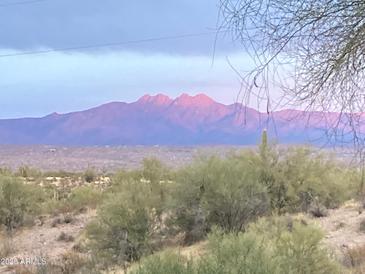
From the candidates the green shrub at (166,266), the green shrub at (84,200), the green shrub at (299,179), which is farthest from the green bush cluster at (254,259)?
the green shrub at (84,200)

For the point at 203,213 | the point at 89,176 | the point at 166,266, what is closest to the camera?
the point at 166,266

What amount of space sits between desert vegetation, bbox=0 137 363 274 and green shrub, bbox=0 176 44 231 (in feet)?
0.18

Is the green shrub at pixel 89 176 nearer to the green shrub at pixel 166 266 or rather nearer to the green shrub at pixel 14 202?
the green shrub at pixel 14 202

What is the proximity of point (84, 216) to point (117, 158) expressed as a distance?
66.1 meters

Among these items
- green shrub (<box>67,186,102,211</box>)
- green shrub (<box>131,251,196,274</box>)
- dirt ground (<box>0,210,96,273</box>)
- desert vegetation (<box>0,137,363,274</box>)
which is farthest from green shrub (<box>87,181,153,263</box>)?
green shrub (<box>67,186,102,211</box>)

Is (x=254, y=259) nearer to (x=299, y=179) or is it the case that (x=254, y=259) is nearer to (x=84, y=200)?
(x=299, y=179)

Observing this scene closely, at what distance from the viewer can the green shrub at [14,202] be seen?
31.5 m

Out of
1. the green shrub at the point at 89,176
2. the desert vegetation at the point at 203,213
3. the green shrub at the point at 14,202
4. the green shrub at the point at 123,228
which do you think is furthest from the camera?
the green shrub at the point at 89,176

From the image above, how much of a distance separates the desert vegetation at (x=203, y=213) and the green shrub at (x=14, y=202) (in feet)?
0.18

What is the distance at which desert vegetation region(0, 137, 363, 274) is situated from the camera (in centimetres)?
1239

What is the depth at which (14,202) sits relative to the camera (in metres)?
32.0

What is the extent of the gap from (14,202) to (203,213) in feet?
44.6

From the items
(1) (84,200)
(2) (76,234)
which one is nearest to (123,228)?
(2) (76,234)

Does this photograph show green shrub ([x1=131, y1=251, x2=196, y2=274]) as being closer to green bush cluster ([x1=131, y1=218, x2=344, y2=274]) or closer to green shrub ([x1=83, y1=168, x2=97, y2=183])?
green bush cluster ([x1=131, y1=218, x2=344, y2=274])
